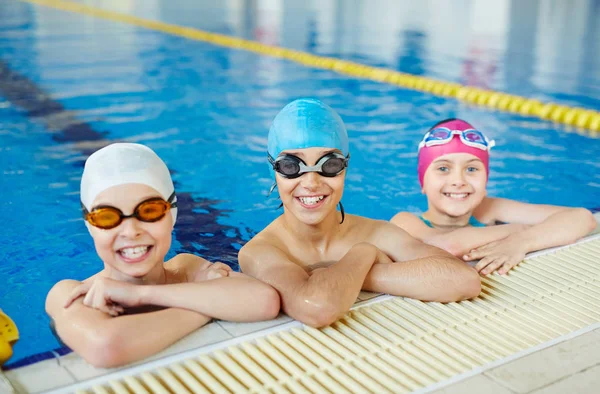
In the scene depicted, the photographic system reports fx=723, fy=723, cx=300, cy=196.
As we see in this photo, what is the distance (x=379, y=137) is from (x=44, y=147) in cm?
301

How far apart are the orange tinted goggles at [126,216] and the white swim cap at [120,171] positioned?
6cm

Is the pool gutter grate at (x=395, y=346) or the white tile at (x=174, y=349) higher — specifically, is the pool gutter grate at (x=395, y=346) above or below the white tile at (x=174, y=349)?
below

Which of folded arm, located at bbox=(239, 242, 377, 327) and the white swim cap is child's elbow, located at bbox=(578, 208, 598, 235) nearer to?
folded arm, located at bbox=(239, 242, 377, 327)

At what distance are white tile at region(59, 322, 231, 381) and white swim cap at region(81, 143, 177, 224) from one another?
514mm

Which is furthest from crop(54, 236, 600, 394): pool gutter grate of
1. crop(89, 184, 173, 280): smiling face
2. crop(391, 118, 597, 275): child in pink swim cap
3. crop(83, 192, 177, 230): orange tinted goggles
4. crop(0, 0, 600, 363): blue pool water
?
crop(0, 0, 600, 363): blue pool water

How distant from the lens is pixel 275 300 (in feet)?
8.96

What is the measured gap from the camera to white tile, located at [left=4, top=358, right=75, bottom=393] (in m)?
2.26

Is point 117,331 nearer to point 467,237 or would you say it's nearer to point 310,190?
point 310,190

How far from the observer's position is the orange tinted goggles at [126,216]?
8.29 ft

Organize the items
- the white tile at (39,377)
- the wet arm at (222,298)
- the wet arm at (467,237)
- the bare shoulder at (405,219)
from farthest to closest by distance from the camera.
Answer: the bare shoulder at (405,219) → the wet arm at (467,237) → the wet arm at (222,298) → the white tile at (39,377)

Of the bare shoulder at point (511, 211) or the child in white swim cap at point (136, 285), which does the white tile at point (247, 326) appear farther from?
the bare shoulder at point (511, 211)

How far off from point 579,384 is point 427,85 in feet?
22.2

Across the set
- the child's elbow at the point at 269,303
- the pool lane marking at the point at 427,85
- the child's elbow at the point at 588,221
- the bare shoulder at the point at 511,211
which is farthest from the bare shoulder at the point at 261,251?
the pool lane marking at the point at 427,85

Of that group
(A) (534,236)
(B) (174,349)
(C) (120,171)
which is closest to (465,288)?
(A) (534,236)
